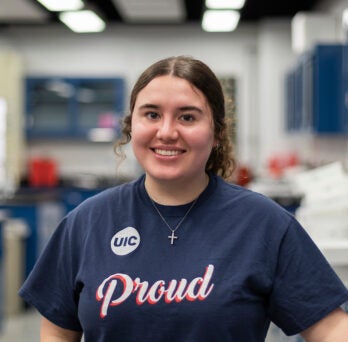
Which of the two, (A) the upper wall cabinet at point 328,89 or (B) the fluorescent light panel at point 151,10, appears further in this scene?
(B) the fluorescent light panel at point 151,10

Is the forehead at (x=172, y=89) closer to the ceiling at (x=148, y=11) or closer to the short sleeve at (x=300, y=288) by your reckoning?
the short sleeve at (x=300, y=288)

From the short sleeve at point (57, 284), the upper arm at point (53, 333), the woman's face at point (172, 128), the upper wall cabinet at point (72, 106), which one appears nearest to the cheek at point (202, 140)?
the woman's face at point (172, 128)

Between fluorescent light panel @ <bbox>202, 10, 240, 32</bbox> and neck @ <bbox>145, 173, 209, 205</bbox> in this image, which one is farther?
fluorescent light panel @ <bbox>202, 10, 240, 32</bbox>

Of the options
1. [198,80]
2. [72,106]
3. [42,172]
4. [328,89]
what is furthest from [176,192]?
[42,172]

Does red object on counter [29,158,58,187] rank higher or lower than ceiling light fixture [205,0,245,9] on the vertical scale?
lower

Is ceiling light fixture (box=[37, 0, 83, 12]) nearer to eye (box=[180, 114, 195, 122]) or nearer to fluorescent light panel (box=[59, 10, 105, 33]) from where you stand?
fluorescent light panel (box=[59, 10, 105, 33])

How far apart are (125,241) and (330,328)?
472 millimetres

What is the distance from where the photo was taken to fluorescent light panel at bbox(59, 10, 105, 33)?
18.6 feet

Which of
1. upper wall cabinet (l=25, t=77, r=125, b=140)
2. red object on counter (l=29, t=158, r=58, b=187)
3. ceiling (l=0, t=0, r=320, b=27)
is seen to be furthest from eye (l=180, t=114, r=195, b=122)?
red object on counter (l=29, t=158, r=58, b=187)

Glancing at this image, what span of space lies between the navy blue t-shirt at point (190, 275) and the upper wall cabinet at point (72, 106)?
216 inches

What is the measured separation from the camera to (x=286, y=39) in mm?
6848

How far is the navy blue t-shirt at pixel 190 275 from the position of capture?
4.07ft

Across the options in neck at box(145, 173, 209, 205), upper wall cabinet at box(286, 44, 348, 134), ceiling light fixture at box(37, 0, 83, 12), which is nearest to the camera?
neck at box(145, 173, 209, 205)

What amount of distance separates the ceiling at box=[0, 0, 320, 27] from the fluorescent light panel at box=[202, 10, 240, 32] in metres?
0.16
